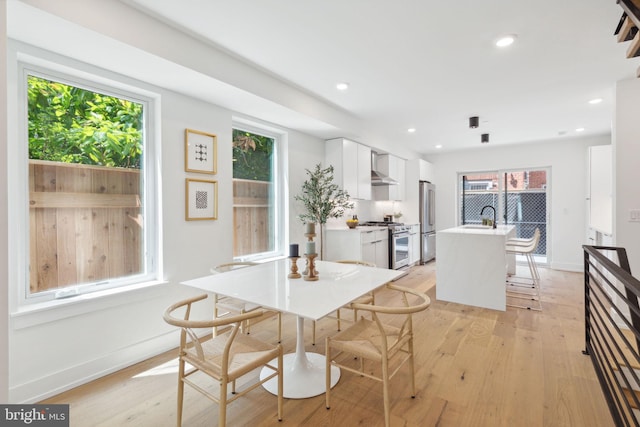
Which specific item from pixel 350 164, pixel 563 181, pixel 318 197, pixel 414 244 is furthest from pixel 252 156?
pixel 563 181

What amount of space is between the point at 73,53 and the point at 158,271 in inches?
70.3

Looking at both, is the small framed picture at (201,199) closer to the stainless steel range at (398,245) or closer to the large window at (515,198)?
the stainless steel range at (398,245)

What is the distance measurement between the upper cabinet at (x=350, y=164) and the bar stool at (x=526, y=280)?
2.28m

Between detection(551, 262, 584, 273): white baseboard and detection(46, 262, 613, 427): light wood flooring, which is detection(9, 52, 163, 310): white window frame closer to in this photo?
detection(46, 262, 613, 427): light wood flooring

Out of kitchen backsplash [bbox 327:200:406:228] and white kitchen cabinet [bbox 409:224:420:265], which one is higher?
kitchen backsplash [bbox 327:200:406:228]

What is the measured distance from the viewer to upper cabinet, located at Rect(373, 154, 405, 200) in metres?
6.08

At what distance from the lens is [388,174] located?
607 cm

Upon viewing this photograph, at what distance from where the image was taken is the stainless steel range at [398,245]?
5.36m

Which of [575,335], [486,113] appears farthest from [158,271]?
[486,113]

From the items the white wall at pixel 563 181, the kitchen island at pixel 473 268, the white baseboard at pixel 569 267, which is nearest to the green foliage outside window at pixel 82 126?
the kitchen island at pixel 473 268

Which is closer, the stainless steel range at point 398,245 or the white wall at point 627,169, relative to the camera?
the white wall at point 627,169
